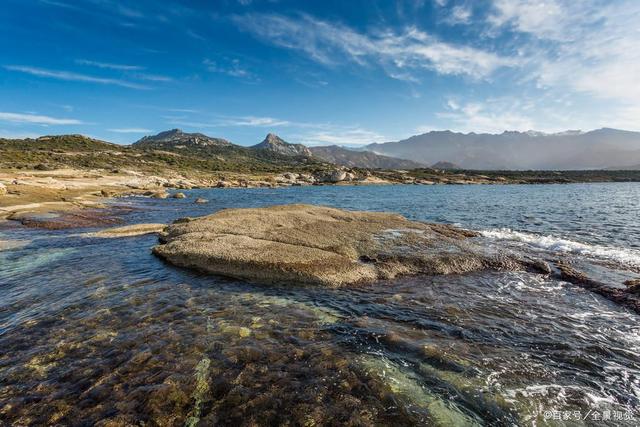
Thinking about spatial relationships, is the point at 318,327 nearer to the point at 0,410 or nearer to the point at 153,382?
the point at 153,382

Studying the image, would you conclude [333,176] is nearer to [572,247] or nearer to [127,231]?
[127,231]

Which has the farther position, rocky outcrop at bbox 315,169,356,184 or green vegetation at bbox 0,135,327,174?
rocky outcrop at bbox 315,169,356,184

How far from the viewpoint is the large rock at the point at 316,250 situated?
15492mm

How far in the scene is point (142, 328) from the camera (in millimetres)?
10422

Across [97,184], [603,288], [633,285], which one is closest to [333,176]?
[97,184]

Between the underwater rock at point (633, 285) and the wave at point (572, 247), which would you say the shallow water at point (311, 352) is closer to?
the underwater rock at point (633, 285)

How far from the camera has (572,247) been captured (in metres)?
21.6

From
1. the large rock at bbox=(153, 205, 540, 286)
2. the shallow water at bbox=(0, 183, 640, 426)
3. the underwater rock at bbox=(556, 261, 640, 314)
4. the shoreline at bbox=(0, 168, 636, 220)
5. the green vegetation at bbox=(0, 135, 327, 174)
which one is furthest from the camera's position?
the green vegetation at bbox=(0, 135, 327, 174)

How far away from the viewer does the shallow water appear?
689 centimetres

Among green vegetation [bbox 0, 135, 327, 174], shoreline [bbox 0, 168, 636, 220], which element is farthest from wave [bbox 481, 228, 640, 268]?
green vegetation [bbox 0, 135, 327, 174]

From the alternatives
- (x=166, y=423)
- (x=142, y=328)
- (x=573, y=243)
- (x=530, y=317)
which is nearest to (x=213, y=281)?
(x=142, y=328)

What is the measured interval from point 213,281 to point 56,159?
459 feet

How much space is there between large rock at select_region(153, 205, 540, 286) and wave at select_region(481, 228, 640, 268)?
3.37 metres

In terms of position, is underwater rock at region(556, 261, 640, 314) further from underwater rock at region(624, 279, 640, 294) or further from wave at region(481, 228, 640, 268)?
wave at region(481, 228, 640, 268)
